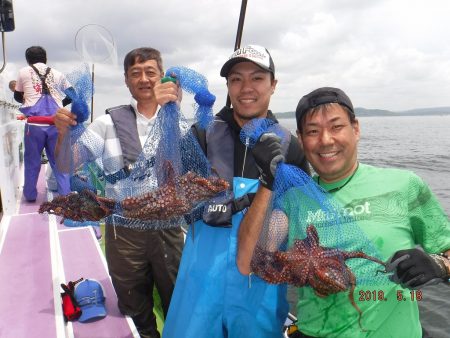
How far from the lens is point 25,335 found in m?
3.45

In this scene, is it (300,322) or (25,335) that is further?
(25,335)

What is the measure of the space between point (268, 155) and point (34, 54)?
5740 millimetres

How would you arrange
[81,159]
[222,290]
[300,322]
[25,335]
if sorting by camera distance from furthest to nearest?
1. [25,335]
2. [81,159]
3. [222,290]
4. [300,322]

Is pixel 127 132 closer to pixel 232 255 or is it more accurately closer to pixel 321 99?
pixel 232 255

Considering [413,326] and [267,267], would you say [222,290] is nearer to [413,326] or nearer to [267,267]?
[267,267]

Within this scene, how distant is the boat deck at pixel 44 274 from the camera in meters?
3.68

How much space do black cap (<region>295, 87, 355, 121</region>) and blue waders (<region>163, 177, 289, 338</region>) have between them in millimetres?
705

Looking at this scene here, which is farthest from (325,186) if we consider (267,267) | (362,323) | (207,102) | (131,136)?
(131,136)

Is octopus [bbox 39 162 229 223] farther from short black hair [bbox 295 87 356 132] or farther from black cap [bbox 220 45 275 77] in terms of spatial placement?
black cap [bbox 220 45 275 77]

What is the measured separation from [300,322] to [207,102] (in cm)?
173

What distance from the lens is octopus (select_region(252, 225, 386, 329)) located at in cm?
210

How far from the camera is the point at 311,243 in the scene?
222 centimetres

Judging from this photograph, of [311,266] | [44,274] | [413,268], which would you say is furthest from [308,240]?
[44,274]

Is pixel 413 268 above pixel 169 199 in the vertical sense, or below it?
below
